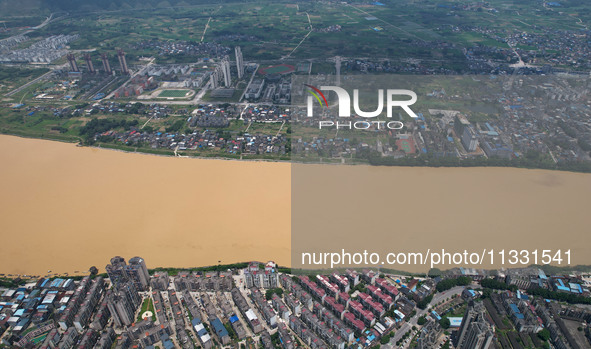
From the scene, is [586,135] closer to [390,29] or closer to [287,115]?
[287,115]

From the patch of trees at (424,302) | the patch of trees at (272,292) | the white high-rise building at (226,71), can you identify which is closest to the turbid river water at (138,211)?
the patch of trees at (272,292)

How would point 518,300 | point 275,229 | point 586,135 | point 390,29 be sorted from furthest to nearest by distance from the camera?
1. point 390,29
2. point 586,135
3. point 275,229
4. point 518,300

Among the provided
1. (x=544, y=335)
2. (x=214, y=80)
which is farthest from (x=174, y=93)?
(x=544, y=335)

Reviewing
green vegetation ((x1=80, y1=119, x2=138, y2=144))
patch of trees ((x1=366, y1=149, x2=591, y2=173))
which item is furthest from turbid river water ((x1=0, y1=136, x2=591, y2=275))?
green vegetation ((x1=80, y1=119, x2=138, y2=144))

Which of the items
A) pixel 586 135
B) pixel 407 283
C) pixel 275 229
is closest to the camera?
pixel 407 283

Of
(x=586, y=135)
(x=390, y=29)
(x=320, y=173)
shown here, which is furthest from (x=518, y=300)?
(x=390, y=29)

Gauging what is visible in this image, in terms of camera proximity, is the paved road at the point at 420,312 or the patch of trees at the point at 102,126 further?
the patch of trees at the point at 102,126

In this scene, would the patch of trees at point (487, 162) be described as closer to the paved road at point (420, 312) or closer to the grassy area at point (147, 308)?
the paved road at point (420, 312)

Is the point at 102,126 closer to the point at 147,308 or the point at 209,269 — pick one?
the point at 209,269
